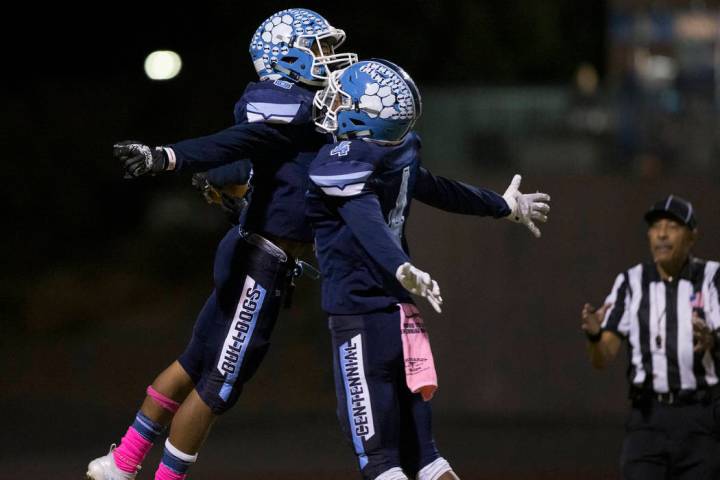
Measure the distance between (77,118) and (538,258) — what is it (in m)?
7.37

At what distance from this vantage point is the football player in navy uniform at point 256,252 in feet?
16.8

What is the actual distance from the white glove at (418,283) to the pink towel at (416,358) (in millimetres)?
339

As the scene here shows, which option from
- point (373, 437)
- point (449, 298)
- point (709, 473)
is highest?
point (373, 437)

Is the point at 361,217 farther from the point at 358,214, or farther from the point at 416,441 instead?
the point at 416,441

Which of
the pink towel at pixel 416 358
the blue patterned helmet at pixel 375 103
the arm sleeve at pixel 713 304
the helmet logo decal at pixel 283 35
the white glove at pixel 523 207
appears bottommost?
the arm sleeve at pixel 713 304

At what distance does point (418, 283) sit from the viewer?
4.30 metres

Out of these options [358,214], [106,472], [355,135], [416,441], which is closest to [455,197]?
[355,135]

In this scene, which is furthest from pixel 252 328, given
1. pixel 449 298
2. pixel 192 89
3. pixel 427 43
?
pixel 192 89

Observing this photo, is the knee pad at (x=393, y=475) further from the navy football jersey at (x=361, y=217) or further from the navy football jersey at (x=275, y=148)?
the navy football jersey at (x=275, y=148)

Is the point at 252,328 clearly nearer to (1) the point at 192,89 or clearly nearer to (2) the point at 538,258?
(2) the point at 538,258

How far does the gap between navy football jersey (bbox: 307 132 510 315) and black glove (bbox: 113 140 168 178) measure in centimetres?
52

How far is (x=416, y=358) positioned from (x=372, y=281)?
30cm

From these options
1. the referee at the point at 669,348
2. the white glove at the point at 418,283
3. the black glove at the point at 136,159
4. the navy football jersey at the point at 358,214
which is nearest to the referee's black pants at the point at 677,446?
the referee at the point at 669,348

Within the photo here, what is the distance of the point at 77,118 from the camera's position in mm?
16219
